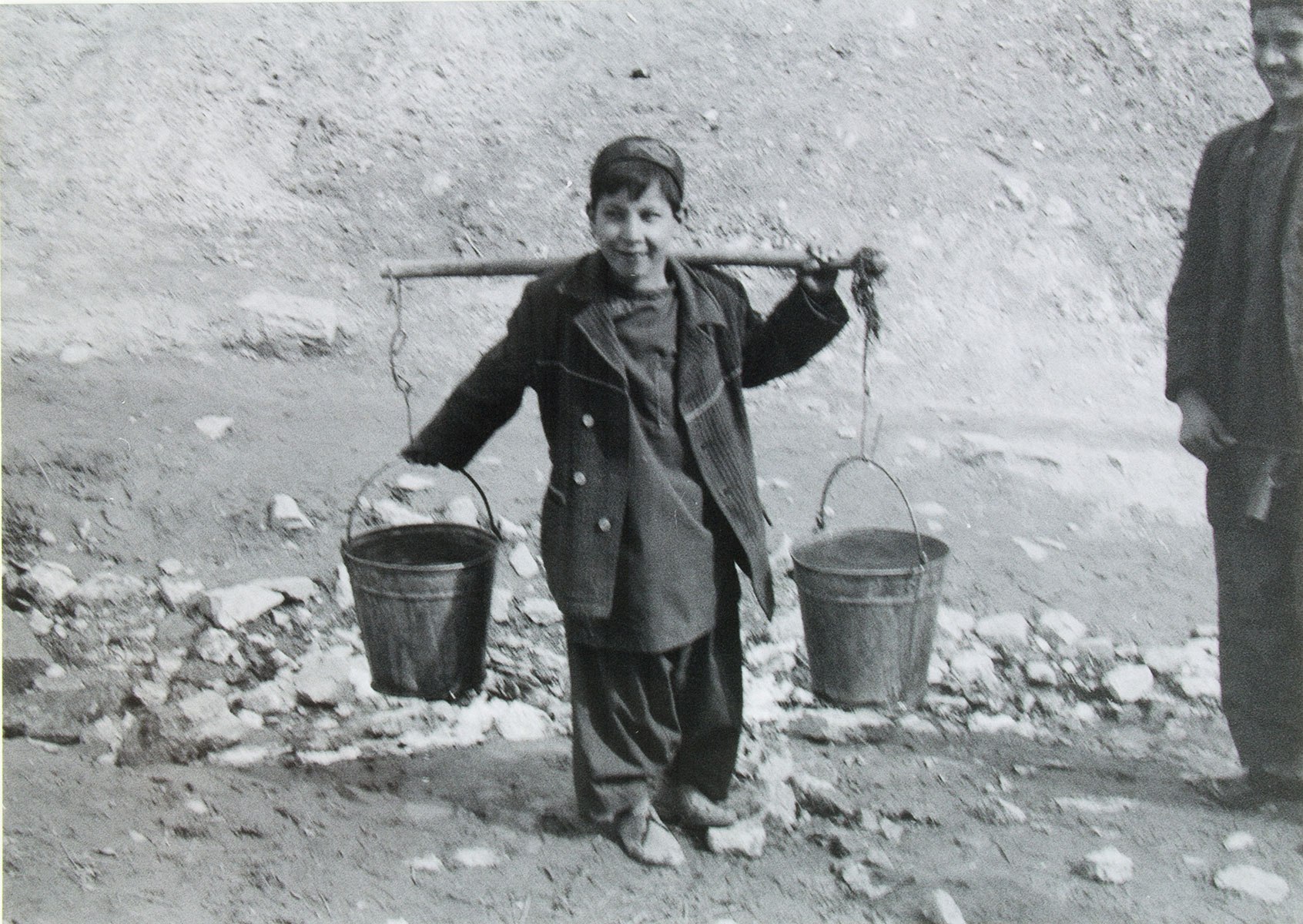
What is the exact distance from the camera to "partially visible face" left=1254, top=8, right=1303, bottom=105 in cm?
262

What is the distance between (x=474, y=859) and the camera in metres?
2.62

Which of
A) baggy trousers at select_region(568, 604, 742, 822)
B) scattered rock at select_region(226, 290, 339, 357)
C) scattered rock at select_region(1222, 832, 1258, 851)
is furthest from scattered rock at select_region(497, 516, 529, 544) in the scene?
scattered rock at select_region(1222, 832, 1258, 851)

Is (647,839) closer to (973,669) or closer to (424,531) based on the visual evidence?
(424,531)

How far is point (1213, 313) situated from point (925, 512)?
5.44ft

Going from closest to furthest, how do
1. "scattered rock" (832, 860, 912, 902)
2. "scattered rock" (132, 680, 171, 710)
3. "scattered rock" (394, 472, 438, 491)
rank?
"scattered rock" (832, 860, 912, 902) < "scattered rock" (132, 680, 171, 710) < "scattered rock" (394, 472, 438, 491)

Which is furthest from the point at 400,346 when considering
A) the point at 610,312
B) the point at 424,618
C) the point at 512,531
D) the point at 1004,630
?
the point at 1004,630

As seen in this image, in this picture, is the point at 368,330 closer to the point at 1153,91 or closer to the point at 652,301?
the point at 652,301

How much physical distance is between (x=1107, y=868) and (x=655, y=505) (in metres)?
1.29

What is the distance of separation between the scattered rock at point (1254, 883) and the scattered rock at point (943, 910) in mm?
623

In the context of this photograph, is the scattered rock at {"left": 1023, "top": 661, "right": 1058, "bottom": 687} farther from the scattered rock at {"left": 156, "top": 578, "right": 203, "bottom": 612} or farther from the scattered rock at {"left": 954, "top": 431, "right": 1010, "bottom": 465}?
the scattered rock at {"left": 156, "top": 578, "right": 203, "bottom": 612}

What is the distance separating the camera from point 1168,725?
332 cm

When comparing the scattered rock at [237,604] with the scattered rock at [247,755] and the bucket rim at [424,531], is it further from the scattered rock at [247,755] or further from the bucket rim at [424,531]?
the bucket rim at [424,531]

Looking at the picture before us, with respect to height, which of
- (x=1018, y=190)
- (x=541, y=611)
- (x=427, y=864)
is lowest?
(x=427, y=864)

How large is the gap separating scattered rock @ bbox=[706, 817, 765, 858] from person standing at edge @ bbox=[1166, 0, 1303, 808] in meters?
1.19
